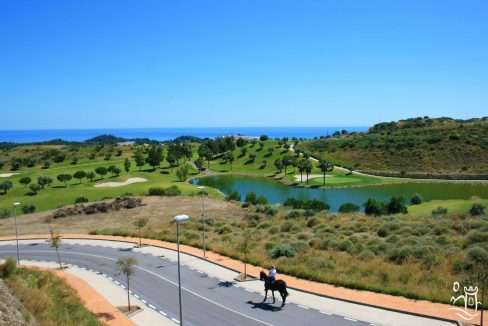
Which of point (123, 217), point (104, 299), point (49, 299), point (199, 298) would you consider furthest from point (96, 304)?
point (123, 217)

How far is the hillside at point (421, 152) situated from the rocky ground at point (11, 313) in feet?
298

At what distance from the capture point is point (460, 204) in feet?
149

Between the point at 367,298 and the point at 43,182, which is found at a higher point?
the point at 367,298

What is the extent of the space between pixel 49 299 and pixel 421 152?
3963 inches

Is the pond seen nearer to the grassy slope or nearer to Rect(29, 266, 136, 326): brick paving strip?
the grassy slope

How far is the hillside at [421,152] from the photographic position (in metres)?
95.1

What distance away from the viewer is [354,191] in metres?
77.0

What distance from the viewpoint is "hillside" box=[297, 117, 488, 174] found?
95.1m

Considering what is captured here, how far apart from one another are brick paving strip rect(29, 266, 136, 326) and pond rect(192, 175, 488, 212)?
43.5 metres

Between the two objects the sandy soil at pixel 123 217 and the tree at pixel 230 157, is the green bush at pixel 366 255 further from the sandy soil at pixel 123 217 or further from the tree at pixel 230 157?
the tree at pixel 230 157

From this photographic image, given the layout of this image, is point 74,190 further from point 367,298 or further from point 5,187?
point 367,298

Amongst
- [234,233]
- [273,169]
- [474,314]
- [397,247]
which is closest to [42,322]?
[474,314]

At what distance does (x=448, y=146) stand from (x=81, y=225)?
90.9 metres

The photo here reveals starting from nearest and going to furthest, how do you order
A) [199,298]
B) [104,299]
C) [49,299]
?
[49,299] → [199,298] → [104,299]
